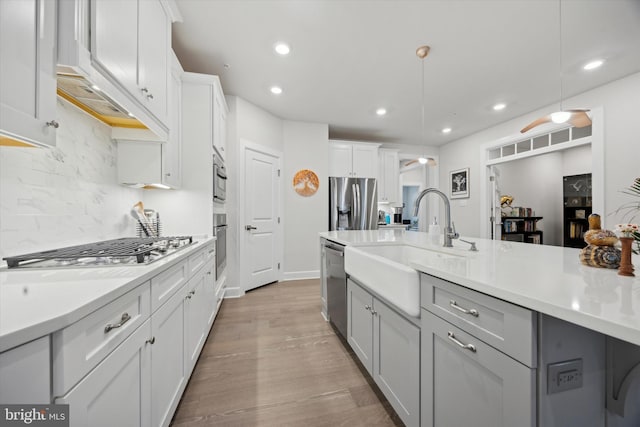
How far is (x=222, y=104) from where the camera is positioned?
9.21 ft

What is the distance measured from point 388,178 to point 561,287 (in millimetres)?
4686

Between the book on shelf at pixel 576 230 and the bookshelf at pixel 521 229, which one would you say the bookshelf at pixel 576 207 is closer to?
the book on shelf at pixel 576 230

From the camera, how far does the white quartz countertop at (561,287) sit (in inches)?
18.5

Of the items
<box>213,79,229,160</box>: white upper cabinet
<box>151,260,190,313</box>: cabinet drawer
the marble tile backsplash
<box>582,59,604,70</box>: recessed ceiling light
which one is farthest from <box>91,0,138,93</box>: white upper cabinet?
<box>582,59,604,70</box>: recessed ceiling light

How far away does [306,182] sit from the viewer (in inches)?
164

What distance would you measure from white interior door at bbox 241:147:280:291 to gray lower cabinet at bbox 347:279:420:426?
2084 mm

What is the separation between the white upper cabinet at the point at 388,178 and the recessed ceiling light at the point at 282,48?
324cm

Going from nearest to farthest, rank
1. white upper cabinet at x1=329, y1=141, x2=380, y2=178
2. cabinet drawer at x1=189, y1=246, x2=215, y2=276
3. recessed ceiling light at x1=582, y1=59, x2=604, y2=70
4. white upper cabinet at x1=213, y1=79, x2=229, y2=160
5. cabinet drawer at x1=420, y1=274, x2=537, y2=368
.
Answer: cabinet drawer at x1=420, y1=274, x2=537, y2=368
cabinet drawer at x1=189, y1=246, x2=215, y2=276
white upper cabinet at x1=213, y1=79, x2=229, y2=160
recessed ceiling light at x1=582, y1=59, x2=604, y2=70
white upper cabinet at x1=329, y1=141, x2=380, y2=178

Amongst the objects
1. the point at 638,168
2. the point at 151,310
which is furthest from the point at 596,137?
the point at 151,310

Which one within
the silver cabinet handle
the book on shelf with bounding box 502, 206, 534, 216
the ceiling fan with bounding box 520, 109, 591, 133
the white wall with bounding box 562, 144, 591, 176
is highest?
the white wall with bounding box 562, 144, 591, 176

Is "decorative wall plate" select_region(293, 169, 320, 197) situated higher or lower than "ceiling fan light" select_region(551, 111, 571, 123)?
lower

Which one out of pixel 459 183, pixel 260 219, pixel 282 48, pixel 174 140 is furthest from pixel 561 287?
pixel 459 183

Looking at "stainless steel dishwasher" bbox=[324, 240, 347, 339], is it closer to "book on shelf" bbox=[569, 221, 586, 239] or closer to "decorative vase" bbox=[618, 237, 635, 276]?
"decorative vase" bbox=[618, 237, 635, 276]

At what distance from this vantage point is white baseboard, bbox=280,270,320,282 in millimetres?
4035
